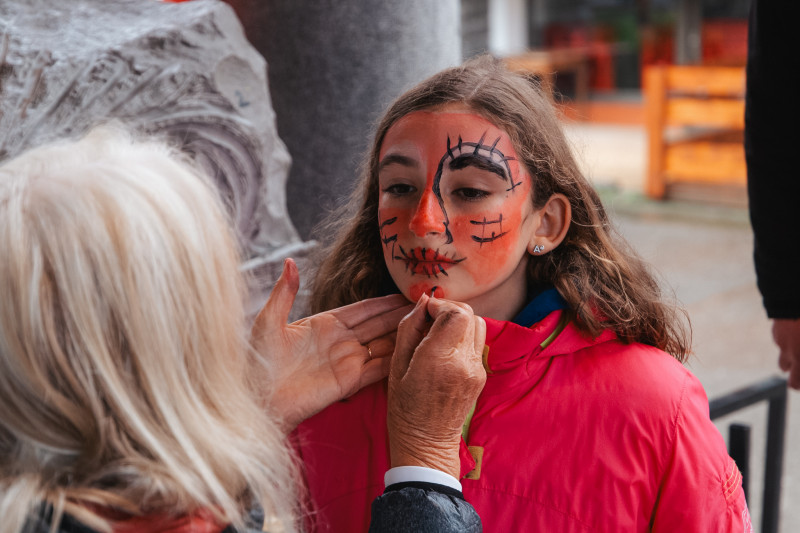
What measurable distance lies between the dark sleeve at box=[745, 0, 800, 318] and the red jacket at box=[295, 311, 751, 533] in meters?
0.63

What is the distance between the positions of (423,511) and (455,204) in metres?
0.55

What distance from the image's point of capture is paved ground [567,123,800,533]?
3609 millimetres

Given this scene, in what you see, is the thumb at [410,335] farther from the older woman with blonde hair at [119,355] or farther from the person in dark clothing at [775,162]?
the person in dark clothing at [775,162]

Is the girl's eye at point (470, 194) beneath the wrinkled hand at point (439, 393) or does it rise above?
above

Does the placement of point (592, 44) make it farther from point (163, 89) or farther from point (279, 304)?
point (279, 304)

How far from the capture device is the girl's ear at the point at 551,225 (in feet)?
5.13

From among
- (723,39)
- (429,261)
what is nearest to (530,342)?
(429,261)

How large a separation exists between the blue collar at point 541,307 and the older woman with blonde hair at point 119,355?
60cm

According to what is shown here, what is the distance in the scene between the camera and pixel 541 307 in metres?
1.52

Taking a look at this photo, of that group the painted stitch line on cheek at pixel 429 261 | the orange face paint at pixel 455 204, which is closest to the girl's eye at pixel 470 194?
the orange face paint at pixel 455 204

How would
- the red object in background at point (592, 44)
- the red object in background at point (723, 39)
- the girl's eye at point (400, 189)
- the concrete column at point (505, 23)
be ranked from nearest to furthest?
the girl's eye at point (400, 189)
the red object in background at point (723, 39)
the concrete column at point (505, 23)
the red object in background at point (592, 44)

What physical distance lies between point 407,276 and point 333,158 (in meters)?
1.27

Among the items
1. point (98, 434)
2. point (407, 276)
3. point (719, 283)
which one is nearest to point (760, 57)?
point (407, 276)

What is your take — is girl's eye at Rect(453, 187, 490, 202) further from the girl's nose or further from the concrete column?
the concrete column
